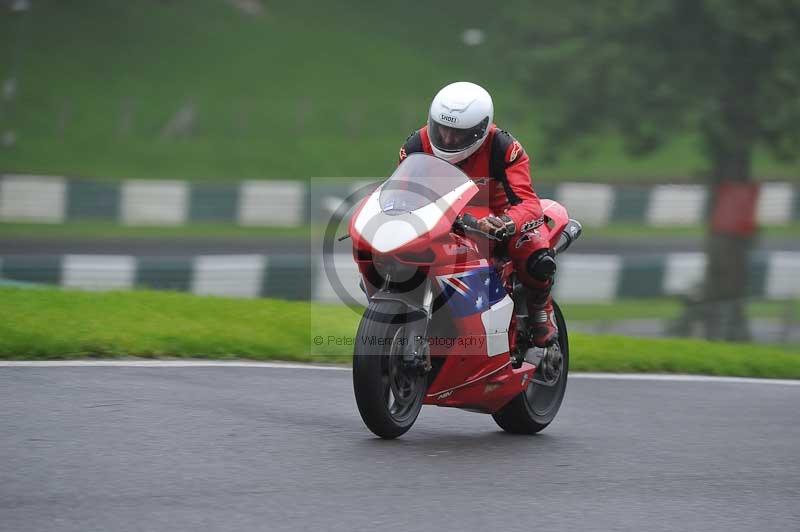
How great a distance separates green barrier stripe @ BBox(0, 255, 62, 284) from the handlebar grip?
29.0ft

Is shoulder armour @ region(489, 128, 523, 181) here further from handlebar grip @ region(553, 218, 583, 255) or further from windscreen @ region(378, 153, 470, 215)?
handlebar grip @ region(553, 218, 583, 255)

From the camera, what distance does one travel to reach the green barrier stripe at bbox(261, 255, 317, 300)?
16359mm

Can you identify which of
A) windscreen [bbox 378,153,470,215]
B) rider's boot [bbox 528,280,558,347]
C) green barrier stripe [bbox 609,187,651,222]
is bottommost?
rider's boot [bbox 528,280,558,347]

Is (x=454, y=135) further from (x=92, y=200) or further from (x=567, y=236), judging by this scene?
(x=92, y=200)

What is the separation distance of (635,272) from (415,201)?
12.9 m

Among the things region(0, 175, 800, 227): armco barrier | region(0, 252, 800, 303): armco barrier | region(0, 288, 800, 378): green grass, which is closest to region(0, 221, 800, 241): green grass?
region(0, 175, 800, 227): armco barrier

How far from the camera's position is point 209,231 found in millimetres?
22672

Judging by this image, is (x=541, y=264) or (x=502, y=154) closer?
(x=502, y=154)

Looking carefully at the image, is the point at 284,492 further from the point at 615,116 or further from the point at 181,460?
the point at 615,116

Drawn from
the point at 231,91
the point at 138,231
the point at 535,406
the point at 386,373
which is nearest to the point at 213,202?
the point at 138,231

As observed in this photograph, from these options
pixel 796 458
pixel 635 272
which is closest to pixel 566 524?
pixel 796 458

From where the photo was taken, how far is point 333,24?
36.3m

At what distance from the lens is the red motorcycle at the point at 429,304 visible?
6.00 meters

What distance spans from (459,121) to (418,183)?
405mm
